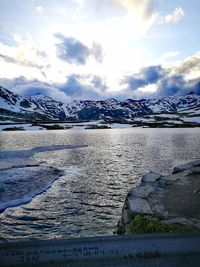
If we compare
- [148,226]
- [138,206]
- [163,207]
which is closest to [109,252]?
[148,226]

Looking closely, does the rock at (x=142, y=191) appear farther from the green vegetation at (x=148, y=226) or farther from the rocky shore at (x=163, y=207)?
the green vegetation at (x=148, y=226)

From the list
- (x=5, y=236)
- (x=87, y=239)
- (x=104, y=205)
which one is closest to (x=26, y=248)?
(x=87, y=239)

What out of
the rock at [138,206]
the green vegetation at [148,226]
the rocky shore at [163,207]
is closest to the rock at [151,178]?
the rocky shore at [163,207]

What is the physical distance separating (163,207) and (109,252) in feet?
19.8

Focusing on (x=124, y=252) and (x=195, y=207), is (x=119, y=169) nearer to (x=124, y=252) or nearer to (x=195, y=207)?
(x=195, y=207)

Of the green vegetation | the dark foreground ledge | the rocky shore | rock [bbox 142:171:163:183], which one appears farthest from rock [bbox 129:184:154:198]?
the dark foreground ledge

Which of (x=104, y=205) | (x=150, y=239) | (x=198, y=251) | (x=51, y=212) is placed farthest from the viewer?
(x=104, y=205)

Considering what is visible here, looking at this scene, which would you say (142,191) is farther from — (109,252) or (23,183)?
(23,183)

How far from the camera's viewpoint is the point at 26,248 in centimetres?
593

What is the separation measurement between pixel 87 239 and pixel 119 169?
1884cm

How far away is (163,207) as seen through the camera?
37.4 ft

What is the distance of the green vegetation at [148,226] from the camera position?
9.02 meters

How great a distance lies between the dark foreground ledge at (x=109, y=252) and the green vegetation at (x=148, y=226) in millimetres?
2665

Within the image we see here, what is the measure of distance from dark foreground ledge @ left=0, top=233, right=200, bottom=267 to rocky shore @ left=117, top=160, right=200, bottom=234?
9.07ft
